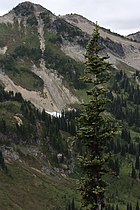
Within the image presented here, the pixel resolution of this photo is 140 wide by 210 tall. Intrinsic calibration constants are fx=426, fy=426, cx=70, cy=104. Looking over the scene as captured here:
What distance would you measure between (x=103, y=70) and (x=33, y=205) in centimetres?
16857

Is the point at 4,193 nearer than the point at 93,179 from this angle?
No

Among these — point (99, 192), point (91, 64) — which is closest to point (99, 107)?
point (91, 64)

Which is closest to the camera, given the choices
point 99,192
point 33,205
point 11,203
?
point 99,192

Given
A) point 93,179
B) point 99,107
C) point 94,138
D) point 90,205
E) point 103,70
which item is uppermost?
point 103,70

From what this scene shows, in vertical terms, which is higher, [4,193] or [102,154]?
[102,154]

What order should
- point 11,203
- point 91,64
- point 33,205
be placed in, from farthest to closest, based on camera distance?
point 33,205
point 11,203
point 91,64

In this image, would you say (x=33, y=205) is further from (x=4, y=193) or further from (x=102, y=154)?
(x=102, y=154)

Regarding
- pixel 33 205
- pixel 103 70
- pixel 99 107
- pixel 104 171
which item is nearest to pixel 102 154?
pixel 104 171

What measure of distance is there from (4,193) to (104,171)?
163 metres

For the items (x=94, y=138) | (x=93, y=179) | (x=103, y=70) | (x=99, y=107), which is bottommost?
(x=93, y=179)

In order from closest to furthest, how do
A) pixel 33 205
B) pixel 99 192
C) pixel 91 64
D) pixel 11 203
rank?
pixel 99 192
pixel 91 64
pixel 11 203
pixel 33 205

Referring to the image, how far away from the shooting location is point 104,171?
3253 centimetres

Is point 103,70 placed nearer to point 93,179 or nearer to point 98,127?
point 98,127

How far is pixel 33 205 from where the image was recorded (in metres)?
194
